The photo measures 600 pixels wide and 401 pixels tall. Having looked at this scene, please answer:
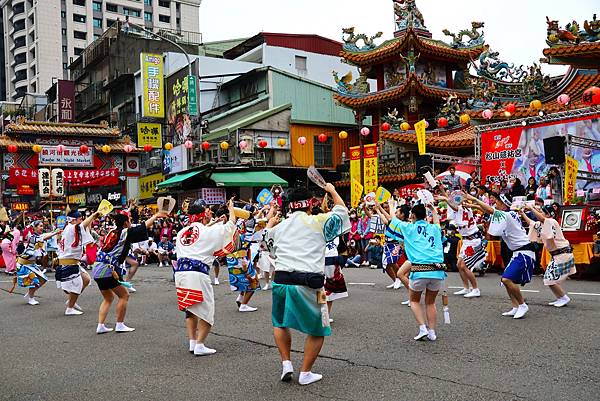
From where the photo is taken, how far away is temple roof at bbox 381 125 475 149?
23.6m

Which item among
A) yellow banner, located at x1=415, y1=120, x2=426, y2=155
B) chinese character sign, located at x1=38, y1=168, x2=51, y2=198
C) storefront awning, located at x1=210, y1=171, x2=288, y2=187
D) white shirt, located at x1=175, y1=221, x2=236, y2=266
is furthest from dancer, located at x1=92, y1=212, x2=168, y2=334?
chinese character sign, located at x1=38, y1=168, x2=51, y2=198

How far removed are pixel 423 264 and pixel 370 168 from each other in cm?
1722

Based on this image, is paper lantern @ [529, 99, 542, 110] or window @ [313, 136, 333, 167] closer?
paper lantern @ [529, 99, 542, 110]

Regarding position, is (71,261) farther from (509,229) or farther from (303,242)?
(509,229)

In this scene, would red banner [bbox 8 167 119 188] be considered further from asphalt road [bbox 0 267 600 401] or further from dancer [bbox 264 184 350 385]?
dancer [bbox 264 184 350 385]

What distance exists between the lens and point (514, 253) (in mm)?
8422

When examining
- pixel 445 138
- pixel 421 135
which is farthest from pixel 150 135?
pixel 421 135

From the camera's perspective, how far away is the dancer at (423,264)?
22.6 ft

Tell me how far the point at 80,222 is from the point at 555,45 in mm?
15889

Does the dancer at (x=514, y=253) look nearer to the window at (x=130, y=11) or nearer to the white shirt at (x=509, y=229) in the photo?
the white shirt at (x=509, y=229)

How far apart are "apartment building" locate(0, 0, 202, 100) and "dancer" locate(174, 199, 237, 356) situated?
60787mm

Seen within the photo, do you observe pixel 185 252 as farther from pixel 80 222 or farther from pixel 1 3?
pixel 1 3

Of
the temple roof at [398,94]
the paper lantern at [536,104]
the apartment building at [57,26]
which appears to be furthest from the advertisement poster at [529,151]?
the apartment building at [57,26]

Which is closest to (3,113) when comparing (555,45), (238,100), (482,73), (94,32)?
(94,32)
